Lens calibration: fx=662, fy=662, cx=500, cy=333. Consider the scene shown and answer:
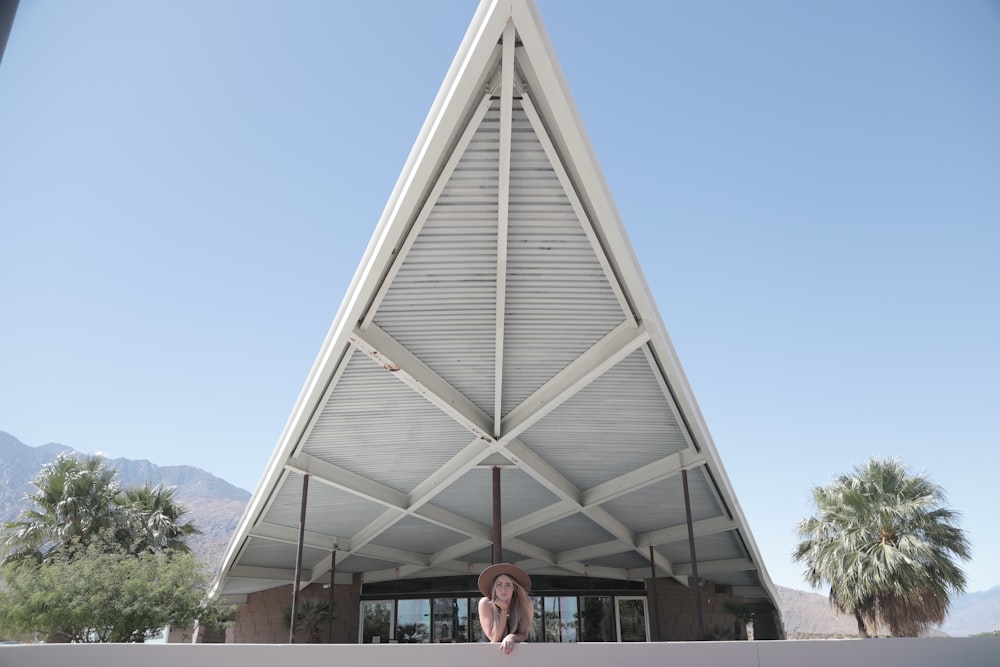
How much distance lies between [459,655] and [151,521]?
64.2ft

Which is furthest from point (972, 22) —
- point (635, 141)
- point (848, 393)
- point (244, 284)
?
point (848, 393)

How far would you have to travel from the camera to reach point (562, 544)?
1952 cm

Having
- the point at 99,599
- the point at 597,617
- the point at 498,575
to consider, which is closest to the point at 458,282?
the point at 498,575

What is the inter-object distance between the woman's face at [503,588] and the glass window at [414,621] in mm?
20849

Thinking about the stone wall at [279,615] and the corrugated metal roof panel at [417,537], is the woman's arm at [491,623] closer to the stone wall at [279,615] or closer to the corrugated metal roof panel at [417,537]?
the corrugated metal roof panel at [417,537]

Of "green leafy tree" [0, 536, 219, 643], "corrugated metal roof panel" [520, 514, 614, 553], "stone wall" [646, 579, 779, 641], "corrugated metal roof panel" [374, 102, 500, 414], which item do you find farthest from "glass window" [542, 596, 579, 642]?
"corrugated metal roof panel" [374, 102, 500, 414]

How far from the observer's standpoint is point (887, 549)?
1681cm

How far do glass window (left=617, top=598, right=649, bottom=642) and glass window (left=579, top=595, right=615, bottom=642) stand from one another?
0.32m

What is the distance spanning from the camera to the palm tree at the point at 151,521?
19.1 meters

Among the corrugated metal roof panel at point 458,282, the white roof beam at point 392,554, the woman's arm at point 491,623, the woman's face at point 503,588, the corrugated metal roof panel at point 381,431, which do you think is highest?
the corrugated metal roof panel at point 458,282

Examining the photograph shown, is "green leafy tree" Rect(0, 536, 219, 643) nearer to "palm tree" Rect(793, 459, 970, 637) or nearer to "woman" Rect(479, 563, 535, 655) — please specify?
"woman" Rect(479, 563, 535, 655)

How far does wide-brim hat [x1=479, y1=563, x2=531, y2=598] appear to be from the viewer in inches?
181

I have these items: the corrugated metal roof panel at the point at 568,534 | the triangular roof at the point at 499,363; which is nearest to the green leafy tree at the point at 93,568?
the triangular roof at the point at 499,363

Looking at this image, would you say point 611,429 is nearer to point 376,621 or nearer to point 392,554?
point 392,554
